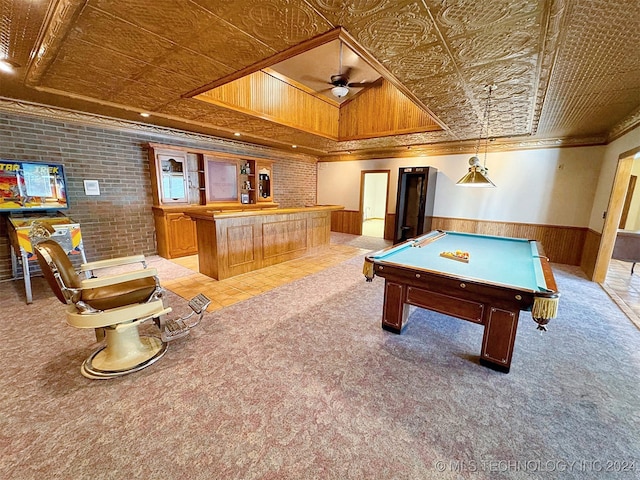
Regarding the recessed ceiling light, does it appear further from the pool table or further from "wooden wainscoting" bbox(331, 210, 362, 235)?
"wooden wainscoting" bbox(331, 210, 362, 235)

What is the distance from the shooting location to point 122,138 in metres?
4.58

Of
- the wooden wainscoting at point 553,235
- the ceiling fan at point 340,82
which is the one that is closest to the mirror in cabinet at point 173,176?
the ceiling fan at point 340,82

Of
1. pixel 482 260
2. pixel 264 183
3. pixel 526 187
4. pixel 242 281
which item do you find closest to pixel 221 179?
pixel 264 183

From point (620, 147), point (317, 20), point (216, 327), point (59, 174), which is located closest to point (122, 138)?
point (59, 174)

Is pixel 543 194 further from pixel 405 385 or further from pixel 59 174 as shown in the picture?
pixel 59 174

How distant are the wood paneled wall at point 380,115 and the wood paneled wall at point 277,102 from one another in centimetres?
34

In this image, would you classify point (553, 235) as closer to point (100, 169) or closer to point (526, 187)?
point (526, 187)

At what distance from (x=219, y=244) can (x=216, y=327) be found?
1.57 m

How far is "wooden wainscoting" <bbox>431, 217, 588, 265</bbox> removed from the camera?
206 inches

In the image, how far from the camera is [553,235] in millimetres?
5457

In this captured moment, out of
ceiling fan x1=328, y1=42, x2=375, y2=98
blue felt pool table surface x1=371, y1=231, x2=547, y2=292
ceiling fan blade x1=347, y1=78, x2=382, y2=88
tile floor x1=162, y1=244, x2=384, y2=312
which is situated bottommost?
tile floor x1=162, y1=244, x2=384, y2=312

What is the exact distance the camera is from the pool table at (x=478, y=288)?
6.05ft

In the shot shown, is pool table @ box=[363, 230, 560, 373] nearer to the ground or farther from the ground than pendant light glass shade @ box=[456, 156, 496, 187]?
nearer to the ground

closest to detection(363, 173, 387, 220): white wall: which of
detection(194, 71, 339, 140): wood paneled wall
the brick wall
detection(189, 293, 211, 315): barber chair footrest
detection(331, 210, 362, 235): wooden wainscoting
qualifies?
detection(331, 210, 362, 235): wooden wainscoting
